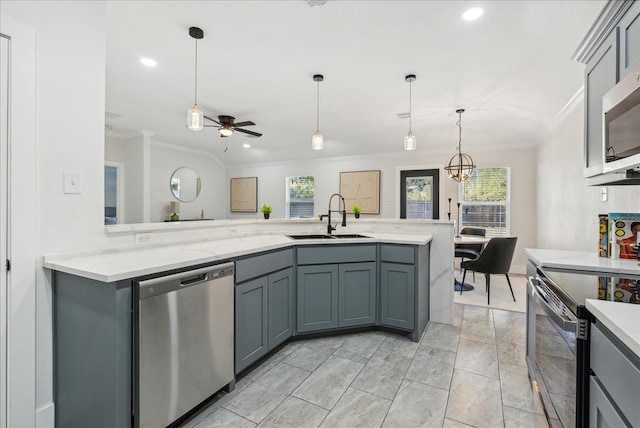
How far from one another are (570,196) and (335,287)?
2.99 metres

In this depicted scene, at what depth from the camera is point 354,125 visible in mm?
4906

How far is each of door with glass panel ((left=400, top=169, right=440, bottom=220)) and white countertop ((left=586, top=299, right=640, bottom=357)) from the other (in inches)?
203

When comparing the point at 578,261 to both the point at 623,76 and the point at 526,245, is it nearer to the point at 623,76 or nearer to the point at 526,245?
the point at 623,76

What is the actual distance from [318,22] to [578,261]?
2380 mm

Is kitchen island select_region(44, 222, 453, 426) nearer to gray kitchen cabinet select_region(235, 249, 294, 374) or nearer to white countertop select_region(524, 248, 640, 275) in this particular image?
gray kitchen cabinet select_region(235, 249, 294, 374)

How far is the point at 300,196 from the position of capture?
7395 mm

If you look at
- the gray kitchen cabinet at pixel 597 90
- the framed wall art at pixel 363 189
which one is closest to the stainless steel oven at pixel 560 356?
the gray kitchen cabinet at pixel 597 90

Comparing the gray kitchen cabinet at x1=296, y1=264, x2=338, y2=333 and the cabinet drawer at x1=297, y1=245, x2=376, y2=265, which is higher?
the cabinet drawer at x1=297, y1=245, x2=376, y2=265

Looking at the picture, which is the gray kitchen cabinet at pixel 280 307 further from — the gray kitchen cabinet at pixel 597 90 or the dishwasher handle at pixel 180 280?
the gray kitchen cabinet at pixel 597 90

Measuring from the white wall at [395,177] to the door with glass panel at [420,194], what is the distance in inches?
4.3

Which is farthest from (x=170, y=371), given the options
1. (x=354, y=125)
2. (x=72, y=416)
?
(x=354, y=125)

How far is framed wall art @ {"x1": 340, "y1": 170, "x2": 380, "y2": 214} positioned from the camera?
6449 millimetres

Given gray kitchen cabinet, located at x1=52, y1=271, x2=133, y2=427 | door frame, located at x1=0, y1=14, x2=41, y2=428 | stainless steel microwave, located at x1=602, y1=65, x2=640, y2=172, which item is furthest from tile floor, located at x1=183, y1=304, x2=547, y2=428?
stainless steel microwave, located at x1=602, y1=65, x2=640, y2=172

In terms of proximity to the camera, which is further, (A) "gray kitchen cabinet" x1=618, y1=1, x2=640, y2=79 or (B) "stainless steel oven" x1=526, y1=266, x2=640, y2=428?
(A) "gray kitchen cabinet" x1=618, y1=1, x2=640, y2=79
